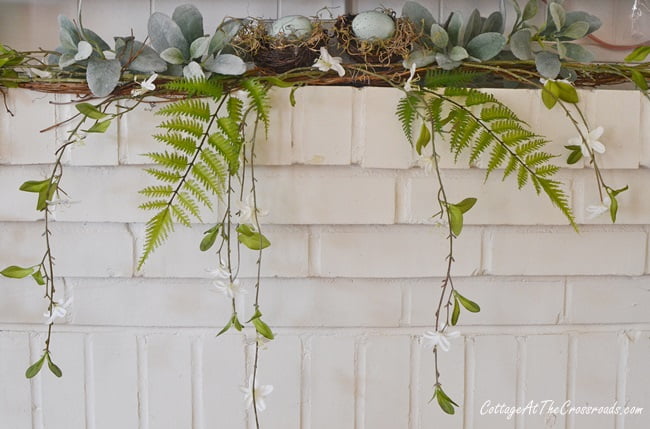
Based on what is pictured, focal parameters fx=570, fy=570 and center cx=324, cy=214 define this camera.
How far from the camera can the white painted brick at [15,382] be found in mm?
923

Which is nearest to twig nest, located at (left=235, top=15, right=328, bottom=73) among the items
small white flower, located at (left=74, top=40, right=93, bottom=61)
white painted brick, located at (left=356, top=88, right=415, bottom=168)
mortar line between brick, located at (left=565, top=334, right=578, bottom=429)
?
white painted brick, located at (left=356, top=88, right=415, bottom=168)

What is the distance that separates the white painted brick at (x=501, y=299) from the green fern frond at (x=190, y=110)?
16.8 inches

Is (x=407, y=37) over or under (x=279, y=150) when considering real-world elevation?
over

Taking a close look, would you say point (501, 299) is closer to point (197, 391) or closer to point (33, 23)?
point (197, 391)

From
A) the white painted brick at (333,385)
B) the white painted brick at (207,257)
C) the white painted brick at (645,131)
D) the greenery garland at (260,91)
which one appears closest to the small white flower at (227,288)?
the greenery garland at (260,91)

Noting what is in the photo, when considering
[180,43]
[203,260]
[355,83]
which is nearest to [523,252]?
[355,83]

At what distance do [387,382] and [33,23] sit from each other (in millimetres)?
834

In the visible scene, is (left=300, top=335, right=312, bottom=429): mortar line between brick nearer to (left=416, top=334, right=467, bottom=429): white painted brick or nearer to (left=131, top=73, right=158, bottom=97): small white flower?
(left=416, top=334, right=467, bottom=429): white painted brick

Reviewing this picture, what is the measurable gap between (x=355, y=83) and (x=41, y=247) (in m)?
0.55

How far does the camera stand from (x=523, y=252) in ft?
3.01

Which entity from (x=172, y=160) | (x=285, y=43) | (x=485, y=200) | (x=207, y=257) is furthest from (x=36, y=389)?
(x=485, y=200)

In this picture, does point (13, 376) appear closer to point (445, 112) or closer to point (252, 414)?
point (252, 414)

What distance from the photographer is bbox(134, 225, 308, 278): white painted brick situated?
0.90 metres

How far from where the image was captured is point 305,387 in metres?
0.94
